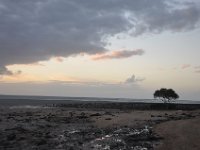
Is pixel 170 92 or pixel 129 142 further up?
pixel 170 92

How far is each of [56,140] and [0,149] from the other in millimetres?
6406

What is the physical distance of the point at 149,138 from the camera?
3691cm

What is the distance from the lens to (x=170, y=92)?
420 feet

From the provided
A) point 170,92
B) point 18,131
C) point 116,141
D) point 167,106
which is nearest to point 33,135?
point 18,131

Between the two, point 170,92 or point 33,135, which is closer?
point 33,135

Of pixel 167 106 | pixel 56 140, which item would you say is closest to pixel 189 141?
pixel 56 140

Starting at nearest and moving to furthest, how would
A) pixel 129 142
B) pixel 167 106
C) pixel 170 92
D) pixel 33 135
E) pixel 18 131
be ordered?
1. pixel 129 142
2. pixel 33 135
3. pixel 18 131
4. pixel 167 106
5. pixel 170 92

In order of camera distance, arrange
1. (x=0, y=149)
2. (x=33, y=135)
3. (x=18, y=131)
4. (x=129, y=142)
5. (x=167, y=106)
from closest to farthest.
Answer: (x=0, y=149), (x=129, y=142), (x=33, y=135), (x=18, y=131), (x=167, y=106)

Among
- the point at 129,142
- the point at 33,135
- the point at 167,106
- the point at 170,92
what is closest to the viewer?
the point at 129,142

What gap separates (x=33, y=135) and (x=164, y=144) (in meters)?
16.1

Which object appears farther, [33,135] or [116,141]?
[33,135]

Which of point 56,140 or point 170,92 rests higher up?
point 170,92

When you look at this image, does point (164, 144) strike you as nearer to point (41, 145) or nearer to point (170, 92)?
point (41, 145)

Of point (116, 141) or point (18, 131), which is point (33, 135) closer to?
point (18, 131)
